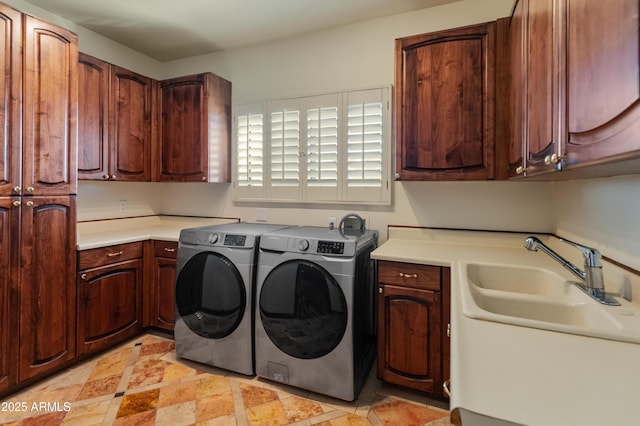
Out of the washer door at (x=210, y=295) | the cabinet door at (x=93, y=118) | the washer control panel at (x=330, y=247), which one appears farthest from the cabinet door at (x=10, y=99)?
the washer control panel at (x=330, y=247)

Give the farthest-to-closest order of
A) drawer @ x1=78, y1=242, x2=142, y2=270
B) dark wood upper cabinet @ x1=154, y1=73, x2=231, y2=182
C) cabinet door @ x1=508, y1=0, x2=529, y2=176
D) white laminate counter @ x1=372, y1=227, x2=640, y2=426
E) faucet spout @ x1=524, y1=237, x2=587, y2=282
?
dark wood upper cabinet @ x1=154, y1=73, x2=231, y2=182 < drawer @ x1=78, y1=242, x2=142, y2=270 < cabinet door @ x1=508, y1=0, x2=529, y2=176 < faucet spout @ x1=524, y1=237, x2=587, y2=282 < white laminate counter @ x1=372, y1=227, x2=640, y2=426

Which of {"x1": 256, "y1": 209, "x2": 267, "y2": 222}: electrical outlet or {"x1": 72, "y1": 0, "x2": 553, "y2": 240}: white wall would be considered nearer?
{"x1": 72, "y1": 0, "x2": 553, "y2": 240}: white wall

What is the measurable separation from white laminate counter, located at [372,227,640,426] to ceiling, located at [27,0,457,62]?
2214 millimetres

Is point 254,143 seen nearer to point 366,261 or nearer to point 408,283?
point 366,261

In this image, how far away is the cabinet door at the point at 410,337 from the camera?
1781 mm

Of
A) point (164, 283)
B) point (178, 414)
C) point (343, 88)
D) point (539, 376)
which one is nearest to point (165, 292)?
point (164, 283)

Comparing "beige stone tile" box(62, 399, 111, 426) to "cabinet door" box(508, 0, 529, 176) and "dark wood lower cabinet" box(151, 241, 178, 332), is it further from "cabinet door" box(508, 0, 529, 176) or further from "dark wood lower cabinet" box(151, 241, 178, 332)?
"cabinet door" box(508, 0, 529, 176)

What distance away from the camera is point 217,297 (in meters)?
2.13

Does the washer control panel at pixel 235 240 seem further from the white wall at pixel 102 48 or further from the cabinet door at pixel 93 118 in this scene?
the white wall at pixel 102 48

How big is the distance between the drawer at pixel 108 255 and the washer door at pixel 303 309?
4.00 feet

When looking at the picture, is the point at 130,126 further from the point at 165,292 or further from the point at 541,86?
the point at 541,86

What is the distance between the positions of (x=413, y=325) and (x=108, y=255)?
218 cm

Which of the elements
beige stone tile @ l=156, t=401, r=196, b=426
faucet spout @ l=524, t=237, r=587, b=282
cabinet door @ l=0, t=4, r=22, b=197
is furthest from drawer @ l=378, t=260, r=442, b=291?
cabinet door @ l=0, t=4, r=22, b=197

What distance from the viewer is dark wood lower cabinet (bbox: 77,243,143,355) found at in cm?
220
